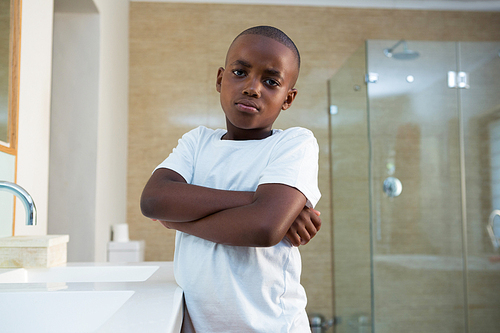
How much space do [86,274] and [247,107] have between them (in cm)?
64

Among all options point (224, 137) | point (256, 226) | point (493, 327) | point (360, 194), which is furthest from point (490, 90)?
point (256, 226)

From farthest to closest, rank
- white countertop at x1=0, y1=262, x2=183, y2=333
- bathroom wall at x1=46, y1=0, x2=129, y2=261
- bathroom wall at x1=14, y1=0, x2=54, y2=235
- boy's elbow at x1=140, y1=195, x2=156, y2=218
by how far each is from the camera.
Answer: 1. bathroom wall at x1=46, y1=0, x2=129, y2=261
2. bathroom wall at x1=14, y1=0, x2=54, y2=235
3. boy's elbow at x1=140, y1=195, x2=156, y2=218
4. white countertop at x1=0, y1=262, x2=183, y2=333

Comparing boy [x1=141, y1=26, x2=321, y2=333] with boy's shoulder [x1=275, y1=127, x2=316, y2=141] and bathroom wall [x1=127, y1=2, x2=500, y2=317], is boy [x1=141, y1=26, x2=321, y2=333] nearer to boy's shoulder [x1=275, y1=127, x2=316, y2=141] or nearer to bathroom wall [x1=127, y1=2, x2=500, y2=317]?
boy's shoulder [x1=275, y1=127, x2=316, y2=141]

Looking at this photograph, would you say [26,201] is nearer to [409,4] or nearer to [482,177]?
[482,177]

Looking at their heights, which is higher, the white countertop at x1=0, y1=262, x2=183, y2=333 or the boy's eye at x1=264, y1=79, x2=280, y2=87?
the boy's eye at x1=264, y1=79, x2=280, y2=87

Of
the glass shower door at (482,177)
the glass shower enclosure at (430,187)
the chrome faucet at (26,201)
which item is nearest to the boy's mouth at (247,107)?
the chrome faucet at (26,201)

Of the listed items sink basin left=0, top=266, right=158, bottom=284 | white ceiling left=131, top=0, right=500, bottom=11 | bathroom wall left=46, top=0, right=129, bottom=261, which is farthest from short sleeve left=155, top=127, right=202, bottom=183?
white ceiling left=131, top=0, right=500, bottom=11

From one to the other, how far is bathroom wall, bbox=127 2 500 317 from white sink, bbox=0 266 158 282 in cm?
170

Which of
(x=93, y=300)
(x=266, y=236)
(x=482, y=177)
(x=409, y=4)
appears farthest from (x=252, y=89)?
(x=409, y=4)

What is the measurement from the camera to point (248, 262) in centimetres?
63

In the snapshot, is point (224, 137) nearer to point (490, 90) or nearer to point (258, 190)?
point (258, 190)

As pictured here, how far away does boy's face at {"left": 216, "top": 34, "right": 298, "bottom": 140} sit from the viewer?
0.70 metres

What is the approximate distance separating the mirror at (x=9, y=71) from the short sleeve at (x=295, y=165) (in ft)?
2.58

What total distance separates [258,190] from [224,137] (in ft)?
0.62
